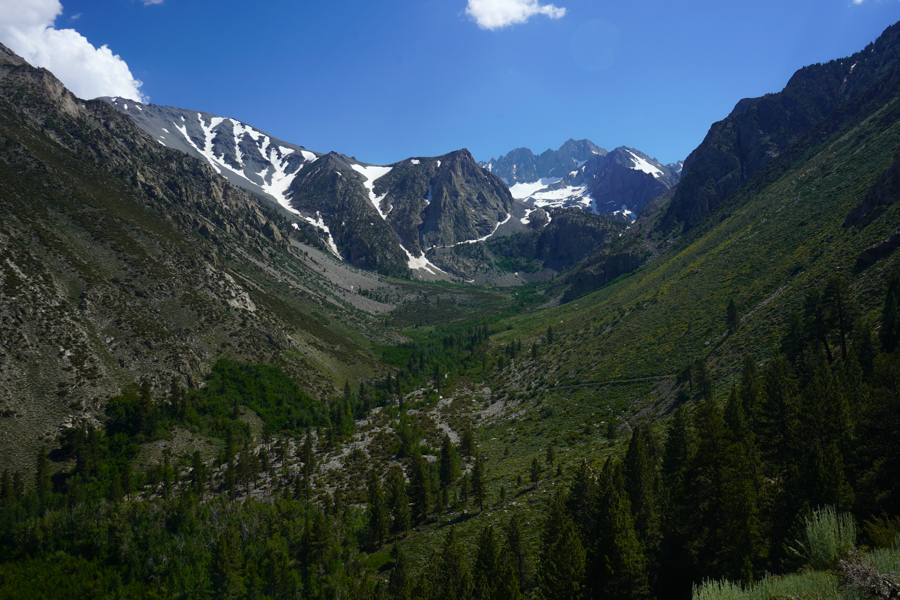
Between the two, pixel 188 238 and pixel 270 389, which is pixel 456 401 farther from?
pixel 188 238

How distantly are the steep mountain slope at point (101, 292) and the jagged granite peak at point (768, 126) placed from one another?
148745 mm

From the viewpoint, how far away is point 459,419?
90188 mm

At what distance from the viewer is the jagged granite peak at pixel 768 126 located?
518 ft

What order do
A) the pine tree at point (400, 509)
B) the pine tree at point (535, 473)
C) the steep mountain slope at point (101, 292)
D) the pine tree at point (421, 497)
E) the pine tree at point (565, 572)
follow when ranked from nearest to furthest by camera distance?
the pine tree at point (565, 572) < the pine tree at point (400, 509) < the pine tree at point (535, 473) < the pine tree at point (421, 497) < the steep mountain slope at point (101, 292)

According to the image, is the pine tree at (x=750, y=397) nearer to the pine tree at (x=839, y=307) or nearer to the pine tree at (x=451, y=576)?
the pine tree at (x=839, y=307)

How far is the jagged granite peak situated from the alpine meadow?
37655 mm

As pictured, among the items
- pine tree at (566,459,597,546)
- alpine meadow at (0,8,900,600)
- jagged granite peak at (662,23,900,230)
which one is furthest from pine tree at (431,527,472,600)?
jagged granite peak at (662,23,900,230)

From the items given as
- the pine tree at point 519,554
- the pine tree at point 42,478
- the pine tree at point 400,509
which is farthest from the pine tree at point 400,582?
the pine tree at point 42,478

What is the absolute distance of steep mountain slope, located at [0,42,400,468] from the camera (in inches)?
2479

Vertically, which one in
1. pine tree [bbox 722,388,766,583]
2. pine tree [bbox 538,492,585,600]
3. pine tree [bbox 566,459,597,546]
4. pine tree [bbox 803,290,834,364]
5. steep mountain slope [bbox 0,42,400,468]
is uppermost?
steep mountain slope [bbox 0,42,400,468]

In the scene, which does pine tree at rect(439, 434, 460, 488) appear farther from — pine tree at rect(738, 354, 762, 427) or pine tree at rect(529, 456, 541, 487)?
pine tree at rect(738, 354, 762, 427)

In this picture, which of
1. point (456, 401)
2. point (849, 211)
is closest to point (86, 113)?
point (456, 401)

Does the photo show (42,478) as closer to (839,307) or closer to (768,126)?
(839,307)

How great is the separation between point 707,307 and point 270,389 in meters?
90.1
